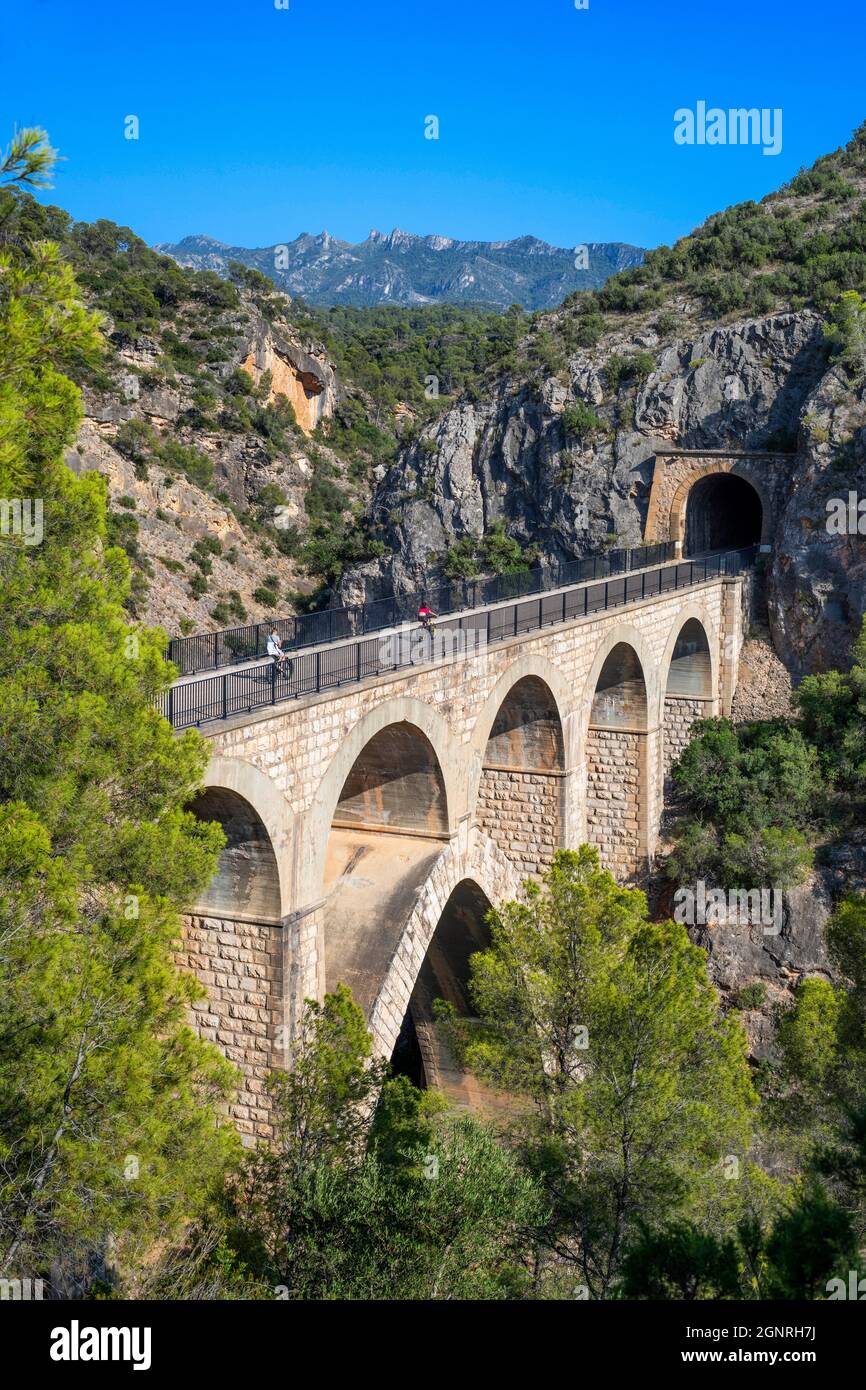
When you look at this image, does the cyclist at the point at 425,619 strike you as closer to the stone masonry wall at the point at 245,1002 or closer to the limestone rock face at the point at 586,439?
the stone masonry wall at the point at 245,1002

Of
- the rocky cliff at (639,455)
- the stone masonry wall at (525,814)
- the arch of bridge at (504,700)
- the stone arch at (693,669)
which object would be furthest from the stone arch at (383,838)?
the rocky cliff at (639,455)

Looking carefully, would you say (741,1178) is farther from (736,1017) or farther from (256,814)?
(256,814)

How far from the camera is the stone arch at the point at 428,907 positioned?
14250mm

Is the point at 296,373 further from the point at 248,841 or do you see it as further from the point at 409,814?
the point at 248,841

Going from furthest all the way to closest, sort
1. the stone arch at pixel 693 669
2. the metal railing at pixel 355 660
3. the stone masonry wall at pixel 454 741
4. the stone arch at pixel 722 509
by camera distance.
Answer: the stone arch at pixel 722 509
the stone arch at pixel 693 669
the stone masonry wall at pixel 454 741
the metal railing at pixel 355 660

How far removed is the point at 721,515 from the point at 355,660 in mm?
24575

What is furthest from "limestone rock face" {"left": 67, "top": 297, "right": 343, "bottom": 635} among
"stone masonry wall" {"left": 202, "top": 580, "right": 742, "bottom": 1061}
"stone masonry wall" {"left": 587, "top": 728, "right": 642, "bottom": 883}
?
"stone masonry wall" {"left": 202, "top": 580, "right": 742, "bottom": 1061}

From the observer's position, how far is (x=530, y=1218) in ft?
35.7

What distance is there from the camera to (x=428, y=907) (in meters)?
15.4

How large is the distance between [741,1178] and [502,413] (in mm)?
29964

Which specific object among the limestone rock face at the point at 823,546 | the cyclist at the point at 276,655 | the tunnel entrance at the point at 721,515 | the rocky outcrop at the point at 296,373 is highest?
the rocky outcrop at the point at 296,373

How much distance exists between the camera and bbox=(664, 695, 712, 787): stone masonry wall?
92.7ft

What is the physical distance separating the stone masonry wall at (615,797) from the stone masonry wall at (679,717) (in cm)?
400
